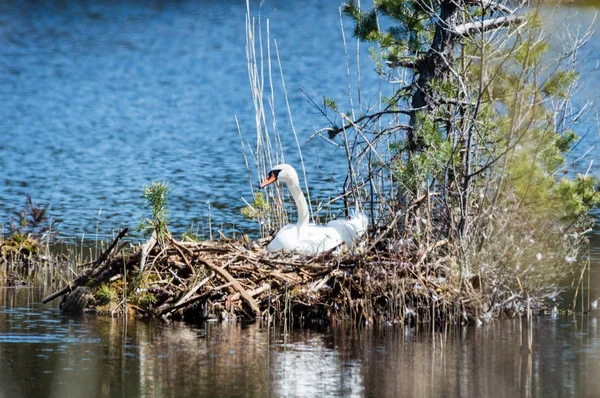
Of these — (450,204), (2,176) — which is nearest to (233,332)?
(450,204)

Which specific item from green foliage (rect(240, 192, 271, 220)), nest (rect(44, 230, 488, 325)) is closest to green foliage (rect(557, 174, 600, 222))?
nest (rect(44, 230, 488, 325))

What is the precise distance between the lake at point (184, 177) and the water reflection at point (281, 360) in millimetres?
23

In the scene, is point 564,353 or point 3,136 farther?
point 3,136

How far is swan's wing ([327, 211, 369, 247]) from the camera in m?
11.5

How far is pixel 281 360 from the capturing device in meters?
8.80

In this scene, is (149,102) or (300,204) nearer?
(300,204)

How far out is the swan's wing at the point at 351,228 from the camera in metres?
11.5

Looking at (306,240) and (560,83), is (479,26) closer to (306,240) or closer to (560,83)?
(560,83)

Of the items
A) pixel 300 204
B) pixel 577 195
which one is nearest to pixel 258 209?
pixel 300 204

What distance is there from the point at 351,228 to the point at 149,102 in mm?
21854

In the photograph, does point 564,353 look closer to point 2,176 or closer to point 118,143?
point 2,176

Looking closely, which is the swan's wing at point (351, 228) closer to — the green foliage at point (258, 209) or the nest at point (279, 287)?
the nest at point (279, 287)

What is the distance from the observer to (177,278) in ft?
34.9

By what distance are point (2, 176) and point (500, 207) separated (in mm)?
14148
